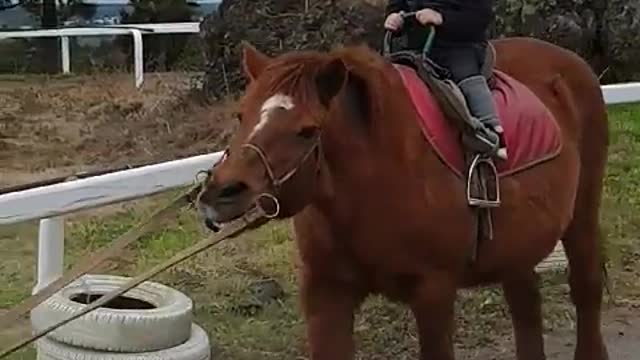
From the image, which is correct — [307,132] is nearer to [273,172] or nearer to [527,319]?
[273,172]

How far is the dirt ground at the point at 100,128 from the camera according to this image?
11.8 metres

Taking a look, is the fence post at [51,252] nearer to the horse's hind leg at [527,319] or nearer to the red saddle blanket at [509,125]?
the red saddle blanket at [509,125]

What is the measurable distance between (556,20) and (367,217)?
29.3ft

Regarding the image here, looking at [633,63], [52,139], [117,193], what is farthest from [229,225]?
[633,63]

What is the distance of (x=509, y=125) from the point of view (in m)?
5.57

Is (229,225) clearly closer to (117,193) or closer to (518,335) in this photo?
(117,193)

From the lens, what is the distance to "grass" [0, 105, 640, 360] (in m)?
7.26

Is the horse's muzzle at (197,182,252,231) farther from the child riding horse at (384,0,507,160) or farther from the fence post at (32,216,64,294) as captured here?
the fence post at (32,216,64,294)

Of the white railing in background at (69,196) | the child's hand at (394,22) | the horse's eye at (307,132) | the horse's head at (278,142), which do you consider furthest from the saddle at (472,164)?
the white railing in background at (69,196)

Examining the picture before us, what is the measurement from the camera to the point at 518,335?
6648 millimetres

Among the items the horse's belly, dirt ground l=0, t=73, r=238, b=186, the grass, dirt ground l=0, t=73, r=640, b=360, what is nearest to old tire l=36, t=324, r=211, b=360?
the grass

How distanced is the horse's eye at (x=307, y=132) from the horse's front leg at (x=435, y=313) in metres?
0.84

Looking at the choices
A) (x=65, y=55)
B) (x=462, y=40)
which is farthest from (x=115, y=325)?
(x=65, y=55)

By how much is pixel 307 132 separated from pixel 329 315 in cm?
89
